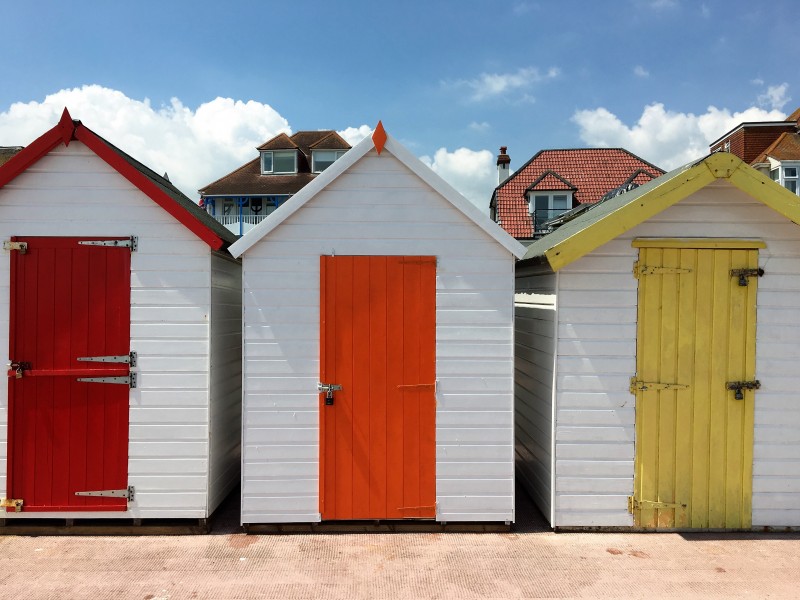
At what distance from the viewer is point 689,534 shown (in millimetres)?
4637

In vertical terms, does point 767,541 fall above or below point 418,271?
below

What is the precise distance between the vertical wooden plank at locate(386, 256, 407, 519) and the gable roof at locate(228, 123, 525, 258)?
2.57 feet

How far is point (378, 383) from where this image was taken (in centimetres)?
459

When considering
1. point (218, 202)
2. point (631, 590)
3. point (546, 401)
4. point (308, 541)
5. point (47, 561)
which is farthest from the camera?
point (218, 202)

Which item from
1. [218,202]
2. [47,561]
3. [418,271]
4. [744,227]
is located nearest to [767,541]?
[744,227]

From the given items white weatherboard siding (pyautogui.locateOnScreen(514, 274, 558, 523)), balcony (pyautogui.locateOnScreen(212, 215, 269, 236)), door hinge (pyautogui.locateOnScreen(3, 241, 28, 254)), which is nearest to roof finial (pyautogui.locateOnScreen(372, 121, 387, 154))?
white weatherboard siding (pyautogui.locateOnScreen(514, 274, 558, 523))

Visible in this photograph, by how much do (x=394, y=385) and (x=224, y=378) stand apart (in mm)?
1876

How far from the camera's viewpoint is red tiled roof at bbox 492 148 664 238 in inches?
869

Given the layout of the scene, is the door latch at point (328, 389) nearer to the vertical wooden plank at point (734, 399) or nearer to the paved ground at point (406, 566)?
the paved ground at point (406, 566)

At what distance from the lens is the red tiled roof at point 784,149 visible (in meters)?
20.9

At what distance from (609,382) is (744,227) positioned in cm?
195

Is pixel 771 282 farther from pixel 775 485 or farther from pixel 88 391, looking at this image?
pixel 88 391

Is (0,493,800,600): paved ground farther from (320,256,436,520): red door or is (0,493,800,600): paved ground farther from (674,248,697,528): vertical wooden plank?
(674,248,697,528): vertical wooden plank

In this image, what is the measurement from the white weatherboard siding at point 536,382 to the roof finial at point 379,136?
2062 mm
